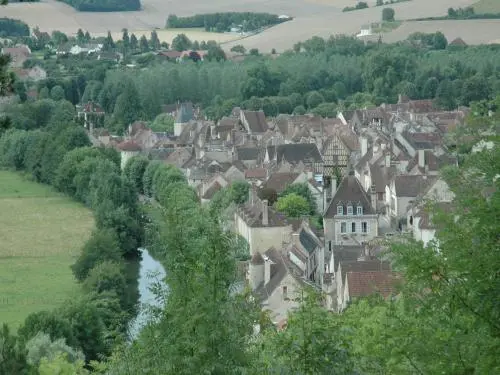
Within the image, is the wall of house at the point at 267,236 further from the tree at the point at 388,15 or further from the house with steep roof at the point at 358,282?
the tree at the point at 388,15

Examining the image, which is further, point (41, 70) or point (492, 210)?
point (41, 70)

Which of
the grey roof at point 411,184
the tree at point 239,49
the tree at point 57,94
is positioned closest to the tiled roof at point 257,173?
the grey roof at point 411,184

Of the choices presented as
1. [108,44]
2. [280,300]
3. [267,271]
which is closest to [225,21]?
[108,44]

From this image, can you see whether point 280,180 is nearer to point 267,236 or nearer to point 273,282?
point 267,236

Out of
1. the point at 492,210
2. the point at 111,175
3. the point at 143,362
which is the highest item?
the point at 492,210

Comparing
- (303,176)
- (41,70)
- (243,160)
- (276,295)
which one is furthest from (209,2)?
(276,295)

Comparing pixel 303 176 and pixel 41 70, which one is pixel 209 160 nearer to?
pixel 303 176

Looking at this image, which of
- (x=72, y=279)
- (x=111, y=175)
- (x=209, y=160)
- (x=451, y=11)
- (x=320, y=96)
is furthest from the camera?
(x=451, y=11)
